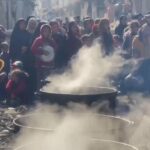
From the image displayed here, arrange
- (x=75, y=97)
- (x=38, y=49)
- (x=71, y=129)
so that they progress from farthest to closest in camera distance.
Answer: (x=38, y=49) → (x=75, y=97) → (x=71, y=129)

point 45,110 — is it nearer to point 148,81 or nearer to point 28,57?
point 28,57

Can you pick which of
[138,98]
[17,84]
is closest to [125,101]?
[138,98]

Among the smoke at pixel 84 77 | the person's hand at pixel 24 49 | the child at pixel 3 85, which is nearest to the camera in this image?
the smoke at pixel 84 77

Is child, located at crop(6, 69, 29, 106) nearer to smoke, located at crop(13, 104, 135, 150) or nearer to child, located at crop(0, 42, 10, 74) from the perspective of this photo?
child, located at crop(0, 42, 10, 74)

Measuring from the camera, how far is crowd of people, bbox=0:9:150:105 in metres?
9.95

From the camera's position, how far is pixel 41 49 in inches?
413

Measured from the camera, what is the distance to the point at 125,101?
33.2 ft

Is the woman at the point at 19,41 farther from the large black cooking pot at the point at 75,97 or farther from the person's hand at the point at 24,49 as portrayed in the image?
the large black cooking pot at the point at 75,97

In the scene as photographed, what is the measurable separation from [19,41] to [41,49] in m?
1.20

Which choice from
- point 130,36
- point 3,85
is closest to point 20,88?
point 3,85

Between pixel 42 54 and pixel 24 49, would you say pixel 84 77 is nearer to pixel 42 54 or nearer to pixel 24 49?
pixel 42 54

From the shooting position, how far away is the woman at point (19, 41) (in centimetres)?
1139

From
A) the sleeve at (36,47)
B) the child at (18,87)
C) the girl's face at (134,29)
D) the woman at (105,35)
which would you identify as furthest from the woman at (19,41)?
the girl's face at (134,29)

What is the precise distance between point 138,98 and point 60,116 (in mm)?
4269
